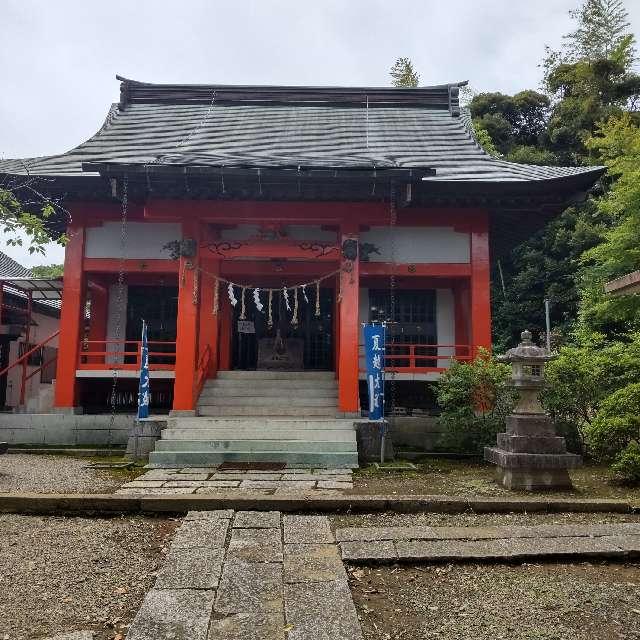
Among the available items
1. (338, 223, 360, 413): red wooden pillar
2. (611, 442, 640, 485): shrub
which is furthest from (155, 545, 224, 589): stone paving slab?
(338, 223, 360, 413): red wooden pillar

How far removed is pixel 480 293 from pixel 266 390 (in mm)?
4985

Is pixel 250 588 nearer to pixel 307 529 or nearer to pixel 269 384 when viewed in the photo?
pixel 307 529

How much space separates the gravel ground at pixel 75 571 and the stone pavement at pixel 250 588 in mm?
→ 189

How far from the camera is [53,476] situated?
291 inches

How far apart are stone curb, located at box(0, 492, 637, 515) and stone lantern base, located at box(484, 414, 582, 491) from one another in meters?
0.97

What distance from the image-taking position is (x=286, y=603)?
3027mm

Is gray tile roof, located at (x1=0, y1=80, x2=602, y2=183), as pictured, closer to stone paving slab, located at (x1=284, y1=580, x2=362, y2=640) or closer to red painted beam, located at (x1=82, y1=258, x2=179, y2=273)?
red painted beam, located at (x1=82, y1=258, x2=179, y2=273)

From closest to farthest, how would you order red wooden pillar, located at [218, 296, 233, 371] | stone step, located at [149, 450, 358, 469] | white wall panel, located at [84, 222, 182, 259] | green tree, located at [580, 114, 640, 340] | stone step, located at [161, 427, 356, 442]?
stone step, located at [149, 450, 358, 469] < stone step, located at [161, 427, 356, 442] < white wall panel, located at [84, 222, 182, 259] < red wooden pillar, located at [218, 296, 233, 371] < green tree, located at [580, 114, 640, 340]

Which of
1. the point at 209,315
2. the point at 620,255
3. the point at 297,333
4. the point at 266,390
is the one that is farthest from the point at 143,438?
the point at 620,255

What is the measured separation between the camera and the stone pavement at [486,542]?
12.7ft

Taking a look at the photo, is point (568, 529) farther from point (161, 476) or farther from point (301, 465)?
point (161, 476)

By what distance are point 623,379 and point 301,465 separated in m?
5.23

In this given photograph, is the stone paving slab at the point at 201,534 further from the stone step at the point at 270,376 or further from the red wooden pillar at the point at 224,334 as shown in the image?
the red wooden pillar at the point at 224,334

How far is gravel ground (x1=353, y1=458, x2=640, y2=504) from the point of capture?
6.23m
